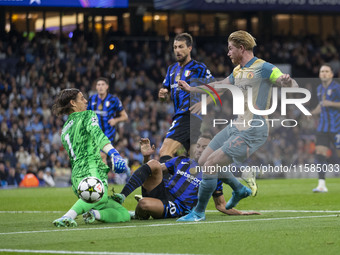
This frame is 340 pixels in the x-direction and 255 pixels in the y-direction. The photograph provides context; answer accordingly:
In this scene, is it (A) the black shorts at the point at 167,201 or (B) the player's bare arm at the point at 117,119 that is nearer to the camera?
(A) the black shorts at the point at 167,201

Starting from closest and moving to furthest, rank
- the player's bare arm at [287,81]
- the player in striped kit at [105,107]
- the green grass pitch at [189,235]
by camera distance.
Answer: the green grass pitch at [189,235], the player's bare arm at [287,81], the player in striped kit at [105,107]

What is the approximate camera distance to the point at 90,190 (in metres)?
7.99

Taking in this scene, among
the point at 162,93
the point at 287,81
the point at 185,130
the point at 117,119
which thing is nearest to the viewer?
the point at 287,81

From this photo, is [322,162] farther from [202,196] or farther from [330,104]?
[202,196]

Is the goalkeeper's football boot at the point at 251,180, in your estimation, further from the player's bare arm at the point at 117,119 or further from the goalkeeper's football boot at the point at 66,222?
the player's bare arm at the point at 117,119

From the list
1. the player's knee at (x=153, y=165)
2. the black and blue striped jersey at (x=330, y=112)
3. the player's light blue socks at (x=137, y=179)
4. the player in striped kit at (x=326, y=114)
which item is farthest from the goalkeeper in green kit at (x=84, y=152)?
the black and blue striped jersey at (x=330, y=112)

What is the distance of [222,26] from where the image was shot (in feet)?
114

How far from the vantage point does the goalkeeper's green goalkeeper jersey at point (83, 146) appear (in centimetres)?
→ 826

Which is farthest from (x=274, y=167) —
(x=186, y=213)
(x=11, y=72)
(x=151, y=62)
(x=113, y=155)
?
(x=113, y=155)

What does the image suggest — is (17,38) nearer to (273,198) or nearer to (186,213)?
(273,198)

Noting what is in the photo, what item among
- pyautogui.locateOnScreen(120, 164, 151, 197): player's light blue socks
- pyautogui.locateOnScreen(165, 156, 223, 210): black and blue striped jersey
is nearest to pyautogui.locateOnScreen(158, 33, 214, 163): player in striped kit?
pyautogui.locateOnScreen(165, 156, 223, 210): black and blue striped jersey

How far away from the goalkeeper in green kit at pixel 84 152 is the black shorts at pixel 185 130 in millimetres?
2482

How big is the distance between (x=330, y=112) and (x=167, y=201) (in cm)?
756

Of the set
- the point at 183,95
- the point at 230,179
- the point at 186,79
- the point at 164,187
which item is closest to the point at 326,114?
the point at 183,95
